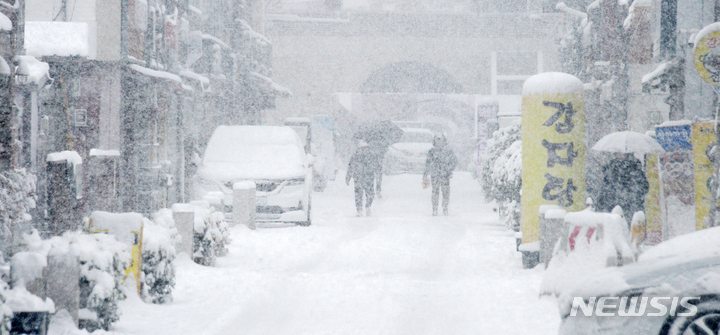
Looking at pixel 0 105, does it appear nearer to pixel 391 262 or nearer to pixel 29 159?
pixel 29 159

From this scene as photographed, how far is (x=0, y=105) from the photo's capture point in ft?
29.9

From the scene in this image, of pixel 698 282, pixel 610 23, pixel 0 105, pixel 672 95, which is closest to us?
pixel 698 282

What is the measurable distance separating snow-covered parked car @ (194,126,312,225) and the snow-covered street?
1.51ft

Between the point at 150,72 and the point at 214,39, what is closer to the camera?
the point at 150,72

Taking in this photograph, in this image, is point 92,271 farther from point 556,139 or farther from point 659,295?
point 556,139

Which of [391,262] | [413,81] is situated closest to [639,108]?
[391,262]

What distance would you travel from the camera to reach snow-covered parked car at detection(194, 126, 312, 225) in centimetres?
1445

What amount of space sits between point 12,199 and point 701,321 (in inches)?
270

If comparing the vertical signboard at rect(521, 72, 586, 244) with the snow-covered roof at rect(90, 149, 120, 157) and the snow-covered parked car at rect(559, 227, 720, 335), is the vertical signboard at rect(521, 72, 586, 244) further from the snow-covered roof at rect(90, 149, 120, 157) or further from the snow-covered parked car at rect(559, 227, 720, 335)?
the snow-covered roof at rect(90, 149, 120, 157)

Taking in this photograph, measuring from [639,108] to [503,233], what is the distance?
6080 mm

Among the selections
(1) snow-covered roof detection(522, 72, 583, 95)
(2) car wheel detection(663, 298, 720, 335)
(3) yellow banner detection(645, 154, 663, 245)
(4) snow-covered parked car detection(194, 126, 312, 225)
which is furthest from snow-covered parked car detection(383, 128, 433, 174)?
(2) car wheel detection(663, 298, 720, 335)

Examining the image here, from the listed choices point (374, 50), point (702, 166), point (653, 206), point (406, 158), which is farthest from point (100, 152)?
point (374, 50)

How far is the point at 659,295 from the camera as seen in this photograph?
4.82 meters

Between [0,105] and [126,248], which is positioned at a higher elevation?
[0,105]
